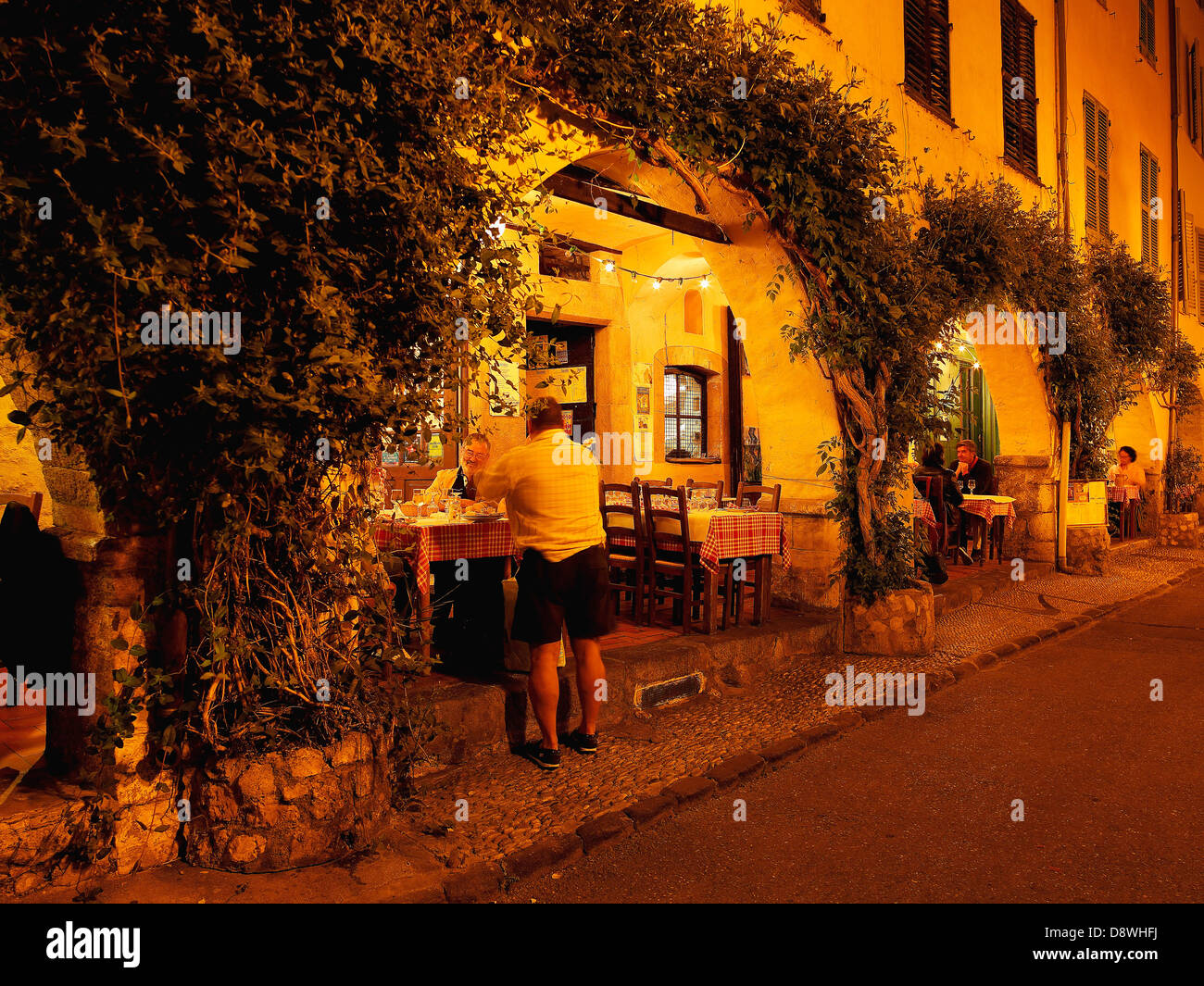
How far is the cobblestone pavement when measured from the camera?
12.0 ft

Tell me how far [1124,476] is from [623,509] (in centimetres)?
1140

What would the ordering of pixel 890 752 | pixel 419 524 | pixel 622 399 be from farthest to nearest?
pixel 622 399, pixel 419 524, pixel 890 752

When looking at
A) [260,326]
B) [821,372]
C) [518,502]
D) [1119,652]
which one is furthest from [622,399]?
[260,326]

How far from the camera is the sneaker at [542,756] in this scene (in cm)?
436

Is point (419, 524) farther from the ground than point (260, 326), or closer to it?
closer to it

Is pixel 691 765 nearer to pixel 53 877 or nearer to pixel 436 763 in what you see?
pixel 436 763

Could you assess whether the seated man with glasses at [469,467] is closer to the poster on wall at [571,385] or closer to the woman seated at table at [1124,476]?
the poster on wall at [571,385]

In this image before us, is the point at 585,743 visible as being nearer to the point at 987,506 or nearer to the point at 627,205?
the point at 627,205

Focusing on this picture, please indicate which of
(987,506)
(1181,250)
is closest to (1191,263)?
(1181,250)

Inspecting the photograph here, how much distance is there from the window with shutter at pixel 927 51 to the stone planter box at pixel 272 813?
27.7ft

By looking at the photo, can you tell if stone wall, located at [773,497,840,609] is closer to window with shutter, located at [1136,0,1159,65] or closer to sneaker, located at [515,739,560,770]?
sneaker, located at [515,739,560,770]

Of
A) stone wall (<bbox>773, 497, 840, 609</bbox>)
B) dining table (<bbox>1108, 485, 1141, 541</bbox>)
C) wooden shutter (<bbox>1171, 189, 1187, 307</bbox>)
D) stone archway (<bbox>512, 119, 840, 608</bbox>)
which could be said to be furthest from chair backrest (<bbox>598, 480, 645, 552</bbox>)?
wooden shutter (<bbox>1171, 189, 1187, 307</bbox>)
